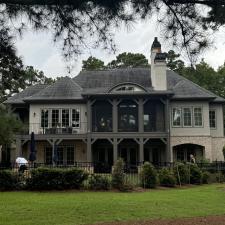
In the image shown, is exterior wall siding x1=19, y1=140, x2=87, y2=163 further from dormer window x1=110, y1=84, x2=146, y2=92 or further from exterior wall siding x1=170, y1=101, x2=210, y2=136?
exterior wall siding x1=170, y1=101, x2=210, y2=136

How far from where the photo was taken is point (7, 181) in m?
18.1

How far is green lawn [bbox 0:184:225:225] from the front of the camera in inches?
432

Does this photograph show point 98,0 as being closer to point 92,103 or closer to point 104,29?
point 104,29

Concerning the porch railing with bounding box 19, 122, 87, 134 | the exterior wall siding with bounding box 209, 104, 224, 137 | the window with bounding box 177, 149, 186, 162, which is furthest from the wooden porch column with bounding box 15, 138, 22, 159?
the exterior wall siding with bounding box 209, 104, 224, 137

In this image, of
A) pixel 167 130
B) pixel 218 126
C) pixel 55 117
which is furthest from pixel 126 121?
pixel 218 126

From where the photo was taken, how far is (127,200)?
1469 cm

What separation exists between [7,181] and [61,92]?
1506 cm

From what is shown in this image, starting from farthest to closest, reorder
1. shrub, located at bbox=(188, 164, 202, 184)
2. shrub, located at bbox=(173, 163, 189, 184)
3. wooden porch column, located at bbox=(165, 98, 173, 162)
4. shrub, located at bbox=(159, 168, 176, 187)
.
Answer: wooden porch column, located at bbox=(165, 98, 173, 162) < shrub, located at bbox=(188, 164, 202, 184) < shrub, located at bbox=(173, 163, 189, 184) < shrub, located at bbox=(159, 168, 176, 187)

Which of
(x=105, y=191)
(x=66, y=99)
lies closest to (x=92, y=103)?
(x=66, y=99)

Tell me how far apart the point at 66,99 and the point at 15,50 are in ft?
77.4

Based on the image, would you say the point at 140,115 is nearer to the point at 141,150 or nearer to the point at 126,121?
the point at 126,121

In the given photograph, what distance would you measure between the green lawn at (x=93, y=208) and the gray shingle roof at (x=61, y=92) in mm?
15573

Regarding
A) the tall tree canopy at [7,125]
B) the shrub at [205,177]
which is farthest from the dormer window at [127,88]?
the tall tree canopy at [7,125]

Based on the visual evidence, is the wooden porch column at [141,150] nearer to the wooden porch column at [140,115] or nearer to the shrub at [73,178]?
the wooden porch column at [140,115]
